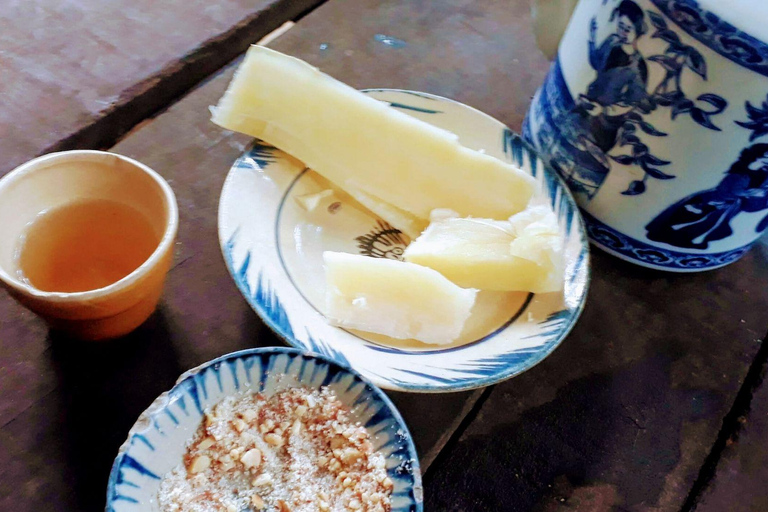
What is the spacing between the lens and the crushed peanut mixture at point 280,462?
0.39 meters

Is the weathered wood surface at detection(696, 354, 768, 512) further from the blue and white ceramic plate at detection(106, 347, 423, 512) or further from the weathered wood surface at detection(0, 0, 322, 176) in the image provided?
the weathered wood surface at detection(0, 0, 322, 176)

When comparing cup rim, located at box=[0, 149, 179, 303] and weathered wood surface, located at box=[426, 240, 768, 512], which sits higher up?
cup rim, located at box=[0, 149, 179, 303]

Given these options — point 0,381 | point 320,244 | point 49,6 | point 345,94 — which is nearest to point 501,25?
point 345,94

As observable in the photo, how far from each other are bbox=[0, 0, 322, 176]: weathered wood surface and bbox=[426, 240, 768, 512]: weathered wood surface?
0.59m

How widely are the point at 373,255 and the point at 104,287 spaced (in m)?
0.27

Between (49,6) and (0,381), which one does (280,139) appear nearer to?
(0,381)

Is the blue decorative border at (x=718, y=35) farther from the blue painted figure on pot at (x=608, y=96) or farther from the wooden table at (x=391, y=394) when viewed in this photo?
the wooden table at (x=391, y=394)

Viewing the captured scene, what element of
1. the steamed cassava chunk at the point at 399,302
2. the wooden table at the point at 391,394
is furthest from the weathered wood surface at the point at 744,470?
the steamed cassava chunk at the point at 399,302

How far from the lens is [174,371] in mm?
526

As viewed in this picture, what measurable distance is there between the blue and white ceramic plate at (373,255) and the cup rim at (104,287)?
63mm

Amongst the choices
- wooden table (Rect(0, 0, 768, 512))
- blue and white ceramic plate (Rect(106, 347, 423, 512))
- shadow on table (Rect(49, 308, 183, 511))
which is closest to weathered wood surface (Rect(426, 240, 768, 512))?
wooden table (Rect(0, 0, 768, 512))

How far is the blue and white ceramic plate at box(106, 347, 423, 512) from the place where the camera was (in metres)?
0.36

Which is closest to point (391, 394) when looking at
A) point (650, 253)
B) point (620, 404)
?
point (620, 404)

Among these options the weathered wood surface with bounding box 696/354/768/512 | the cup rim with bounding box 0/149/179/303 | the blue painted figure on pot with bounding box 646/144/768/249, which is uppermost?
the blue painted figure on pot with bounding box 646/144/768/249
